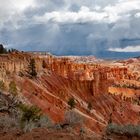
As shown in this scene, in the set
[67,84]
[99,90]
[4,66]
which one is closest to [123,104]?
[99,90]

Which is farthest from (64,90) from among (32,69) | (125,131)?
(125,131)

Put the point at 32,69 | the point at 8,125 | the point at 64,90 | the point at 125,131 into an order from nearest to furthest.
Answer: the point at 125,131, the point at 8,125, the point at 32,69, the point at 64,90

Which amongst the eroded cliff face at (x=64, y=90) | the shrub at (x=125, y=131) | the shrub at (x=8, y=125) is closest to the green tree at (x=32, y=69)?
the eroded cliff face at (x=64, y=90)

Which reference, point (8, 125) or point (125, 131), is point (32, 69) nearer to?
point (8, 125)

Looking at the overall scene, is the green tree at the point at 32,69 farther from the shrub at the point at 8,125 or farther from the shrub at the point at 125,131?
the shrub at the point at 125,131

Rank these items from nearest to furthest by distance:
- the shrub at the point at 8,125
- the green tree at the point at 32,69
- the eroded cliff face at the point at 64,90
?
the shrub at the point at 8,125 < the eroded cliff face at the point at 64,90 < the green tree at the point at 32,69

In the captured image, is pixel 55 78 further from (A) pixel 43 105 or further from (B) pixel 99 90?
(A) pixel 43 105

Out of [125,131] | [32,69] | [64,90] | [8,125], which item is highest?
[8,125]

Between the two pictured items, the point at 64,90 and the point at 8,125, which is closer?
the point at 8,125

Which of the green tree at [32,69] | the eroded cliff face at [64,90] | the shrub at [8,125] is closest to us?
the shrub at [8,125]

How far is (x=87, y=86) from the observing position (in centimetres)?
13988

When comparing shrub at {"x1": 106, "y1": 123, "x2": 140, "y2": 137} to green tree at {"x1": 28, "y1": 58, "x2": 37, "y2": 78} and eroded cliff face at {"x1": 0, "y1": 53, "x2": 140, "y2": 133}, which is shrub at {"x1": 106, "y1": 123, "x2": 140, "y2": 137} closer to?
eroded cliff face at {"x1": 0, "y1": 53, "x2": 140, "y2": 133}

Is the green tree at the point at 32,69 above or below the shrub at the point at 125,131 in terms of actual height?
below

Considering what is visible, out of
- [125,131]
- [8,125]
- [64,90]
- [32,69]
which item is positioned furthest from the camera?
[64,90]
